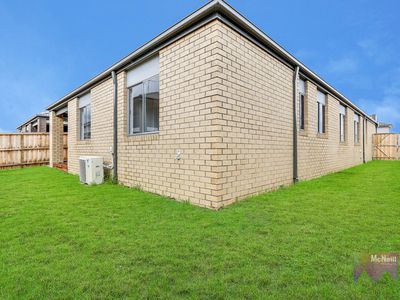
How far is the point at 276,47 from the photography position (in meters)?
6.16

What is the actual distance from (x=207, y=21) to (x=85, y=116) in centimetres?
780

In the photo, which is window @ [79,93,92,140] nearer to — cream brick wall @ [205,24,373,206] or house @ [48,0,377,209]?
house @ [48,0,377,209]

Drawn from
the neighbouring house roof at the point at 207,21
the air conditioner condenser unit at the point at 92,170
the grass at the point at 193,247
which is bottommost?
the grass at the point at 193,247

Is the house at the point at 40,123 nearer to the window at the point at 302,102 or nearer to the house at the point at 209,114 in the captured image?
the house at the point at 209,114

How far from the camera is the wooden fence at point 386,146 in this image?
20698 mm

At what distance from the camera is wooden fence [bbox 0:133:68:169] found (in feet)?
47.9

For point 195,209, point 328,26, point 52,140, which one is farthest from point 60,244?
point 328,26

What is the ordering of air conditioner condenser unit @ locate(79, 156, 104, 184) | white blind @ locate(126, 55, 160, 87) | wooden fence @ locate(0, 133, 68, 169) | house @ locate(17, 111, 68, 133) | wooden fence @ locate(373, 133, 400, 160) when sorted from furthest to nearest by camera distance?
wooden fence @ locate(373, 133, 400, 160)
house @ locate(17, 111, 68, 133)
wooden fence @ locate(0, 133, 68, 169)
air conditioner condenser unit @ locate(79, 156, 104, 184)
white blind @ locate(126, 55, 160, 87)

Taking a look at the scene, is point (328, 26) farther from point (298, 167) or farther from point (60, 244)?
point (60, 244)

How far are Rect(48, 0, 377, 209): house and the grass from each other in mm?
797

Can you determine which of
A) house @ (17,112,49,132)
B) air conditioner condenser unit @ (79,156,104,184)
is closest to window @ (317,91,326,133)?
air conditioner condenser unit @ (79,156,104,184)

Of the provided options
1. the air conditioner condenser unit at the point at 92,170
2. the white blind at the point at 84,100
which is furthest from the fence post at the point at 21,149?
the air conditioner condenser unit at the point at 92,170

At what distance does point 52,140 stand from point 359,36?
68.2 feet

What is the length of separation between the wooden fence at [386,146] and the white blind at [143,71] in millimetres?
22888
